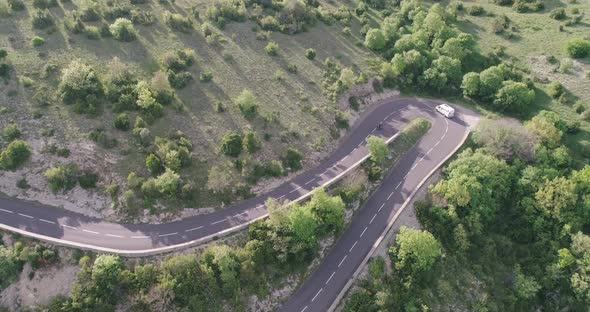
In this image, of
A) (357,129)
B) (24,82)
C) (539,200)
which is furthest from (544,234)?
(24,82)

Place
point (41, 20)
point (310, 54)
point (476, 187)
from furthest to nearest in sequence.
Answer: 1. point (310, 54)
2. point (41, 20)
3. point (476, 187)

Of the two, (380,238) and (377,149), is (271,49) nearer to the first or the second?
(377,149)

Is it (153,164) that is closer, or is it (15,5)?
(153,164)

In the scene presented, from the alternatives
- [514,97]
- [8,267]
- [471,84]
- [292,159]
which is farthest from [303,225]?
[514,97]

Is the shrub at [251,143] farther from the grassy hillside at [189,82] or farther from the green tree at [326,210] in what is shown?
Answer: the green tree at [326,210]

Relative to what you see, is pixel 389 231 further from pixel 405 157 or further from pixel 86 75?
pixel 86 75
